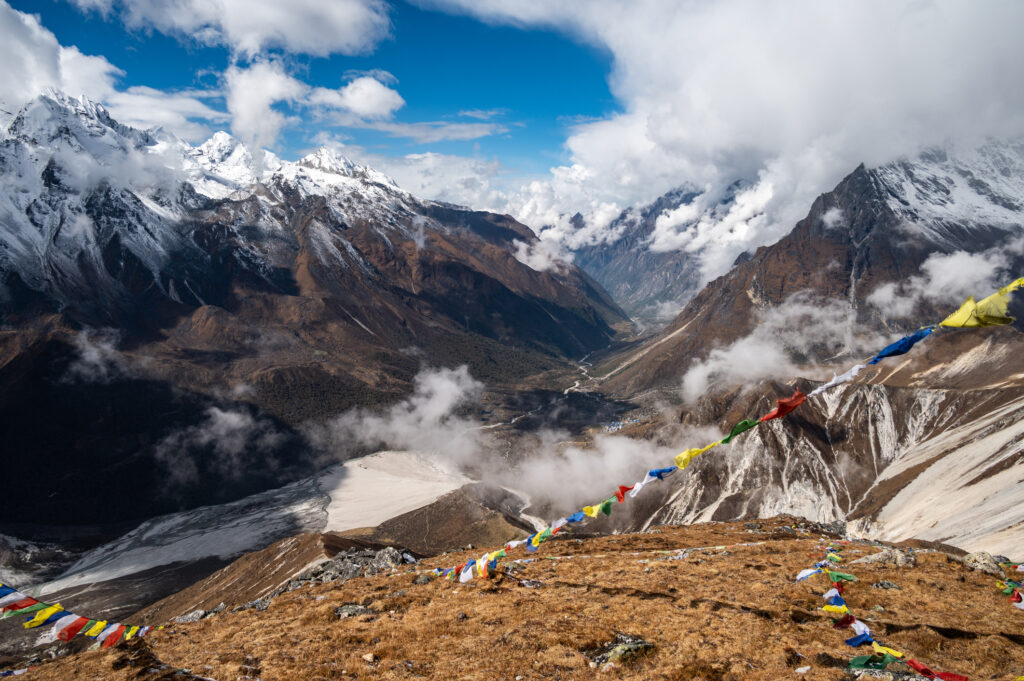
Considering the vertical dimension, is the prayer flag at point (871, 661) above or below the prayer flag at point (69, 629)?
below

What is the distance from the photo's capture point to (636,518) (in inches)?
7648

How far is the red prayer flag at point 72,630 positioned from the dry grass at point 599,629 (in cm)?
212

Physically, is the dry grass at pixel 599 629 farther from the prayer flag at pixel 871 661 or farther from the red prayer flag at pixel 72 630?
the red prayer flag at pixel 72 630

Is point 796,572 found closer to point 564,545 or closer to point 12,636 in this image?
point 564,545

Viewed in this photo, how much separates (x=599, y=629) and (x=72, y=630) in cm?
2760

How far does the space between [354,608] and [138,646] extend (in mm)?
12613

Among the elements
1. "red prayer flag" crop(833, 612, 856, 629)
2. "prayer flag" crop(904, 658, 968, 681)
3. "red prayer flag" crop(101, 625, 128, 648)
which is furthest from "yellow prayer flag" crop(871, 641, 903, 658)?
"red prayer flag" crop(101, 625, 128, 648)

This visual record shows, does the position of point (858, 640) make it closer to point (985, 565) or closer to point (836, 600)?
point (836, 600)

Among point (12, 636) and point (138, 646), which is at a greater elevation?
point (138, 646)

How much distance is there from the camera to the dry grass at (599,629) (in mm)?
22891

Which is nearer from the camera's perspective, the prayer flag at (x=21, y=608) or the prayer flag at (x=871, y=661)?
the prayer flag at (x=871, y=661)

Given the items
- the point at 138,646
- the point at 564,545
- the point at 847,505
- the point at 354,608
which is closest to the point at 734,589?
the point at 354,608

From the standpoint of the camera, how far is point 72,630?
25812 millimetres

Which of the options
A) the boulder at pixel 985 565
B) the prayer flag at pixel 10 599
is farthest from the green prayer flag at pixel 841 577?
the prayer flag at pixel 10 599
